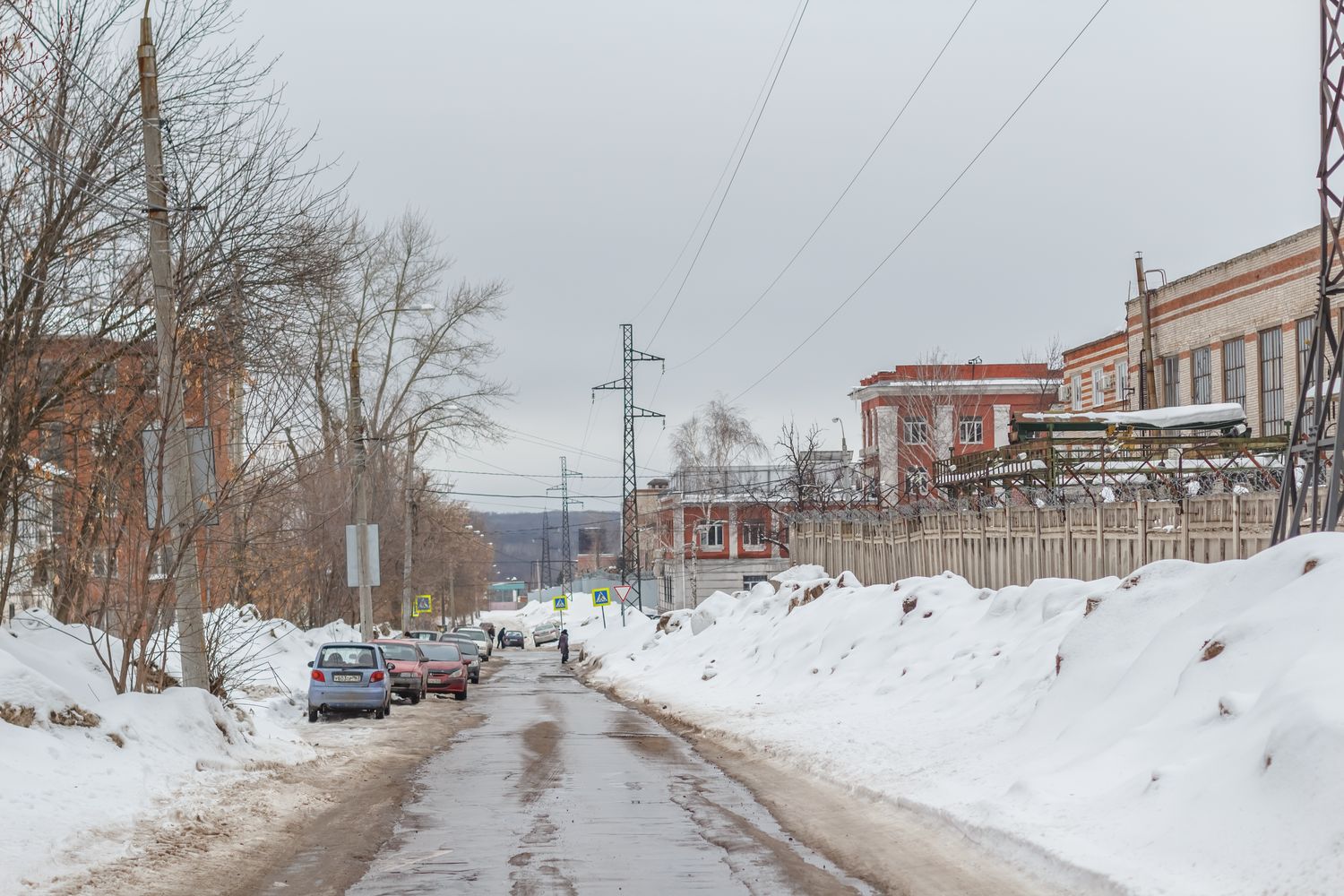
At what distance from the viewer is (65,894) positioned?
888 centimetres

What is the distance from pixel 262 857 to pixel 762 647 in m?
21.9

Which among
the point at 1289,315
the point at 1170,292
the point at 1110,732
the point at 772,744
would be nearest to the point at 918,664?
the point at 772,744

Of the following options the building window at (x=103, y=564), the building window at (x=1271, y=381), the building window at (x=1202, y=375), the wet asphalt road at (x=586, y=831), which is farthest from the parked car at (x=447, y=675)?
the building window at (x=1202, y=375)

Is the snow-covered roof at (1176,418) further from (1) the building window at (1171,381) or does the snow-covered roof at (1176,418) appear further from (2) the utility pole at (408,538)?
(2) the utility pole at (408,538)

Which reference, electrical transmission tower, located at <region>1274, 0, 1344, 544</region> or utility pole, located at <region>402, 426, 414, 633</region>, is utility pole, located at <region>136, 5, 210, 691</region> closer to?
electrical transmission tower, located at <region>1274, 0, 1344, 544</region>

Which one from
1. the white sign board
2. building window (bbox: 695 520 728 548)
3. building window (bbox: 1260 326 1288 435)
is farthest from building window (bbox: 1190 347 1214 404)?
building window (bbox: 695 520 728 548)

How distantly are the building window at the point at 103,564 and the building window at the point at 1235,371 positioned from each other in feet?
105

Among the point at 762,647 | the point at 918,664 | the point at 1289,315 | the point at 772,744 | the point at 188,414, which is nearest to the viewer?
→ the point at 188,414

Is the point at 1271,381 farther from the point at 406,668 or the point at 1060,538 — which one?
the point at 406,668

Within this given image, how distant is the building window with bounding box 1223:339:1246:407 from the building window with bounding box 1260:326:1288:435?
3.50 ft

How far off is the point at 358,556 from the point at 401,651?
3.29 m

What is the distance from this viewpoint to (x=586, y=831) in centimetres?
1195

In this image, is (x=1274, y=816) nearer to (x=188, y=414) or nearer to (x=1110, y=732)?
(x=1110, y=732)

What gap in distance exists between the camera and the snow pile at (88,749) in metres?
10.2
